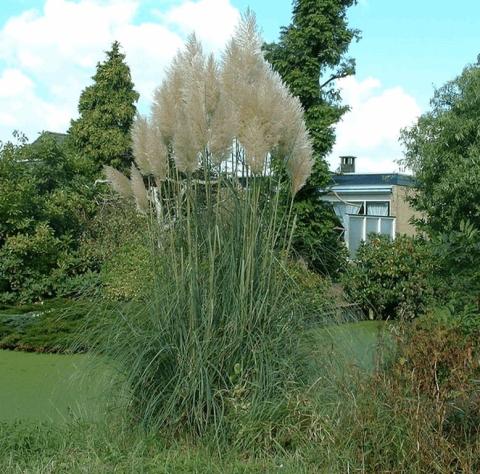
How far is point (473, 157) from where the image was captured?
15055 millimetres

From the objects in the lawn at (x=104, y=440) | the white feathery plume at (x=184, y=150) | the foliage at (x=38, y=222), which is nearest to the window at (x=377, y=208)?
the foliage at (x=38, y=222)

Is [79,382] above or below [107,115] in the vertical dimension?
below

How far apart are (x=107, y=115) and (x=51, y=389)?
55.8 ft

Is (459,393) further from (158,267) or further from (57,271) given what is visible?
(57,271)

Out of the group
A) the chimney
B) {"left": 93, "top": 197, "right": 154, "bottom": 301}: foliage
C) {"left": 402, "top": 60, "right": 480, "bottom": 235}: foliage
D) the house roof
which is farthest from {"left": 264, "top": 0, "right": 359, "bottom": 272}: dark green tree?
the chimney

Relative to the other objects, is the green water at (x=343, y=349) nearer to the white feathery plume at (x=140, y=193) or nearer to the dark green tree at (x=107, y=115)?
the white feathery plume at (x=140, y=193)

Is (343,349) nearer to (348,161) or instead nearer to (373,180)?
(373,180)

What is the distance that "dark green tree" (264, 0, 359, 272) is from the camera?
17344mm

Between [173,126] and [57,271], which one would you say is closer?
[173,126]

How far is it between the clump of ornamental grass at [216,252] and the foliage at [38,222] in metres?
9.71

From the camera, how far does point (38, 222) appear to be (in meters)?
15.9

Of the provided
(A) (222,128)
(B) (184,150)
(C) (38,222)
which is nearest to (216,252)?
(B) (184,150)

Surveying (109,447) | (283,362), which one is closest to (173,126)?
(283,362)

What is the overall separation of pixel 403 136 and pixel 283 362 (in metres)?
13.5
